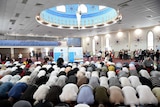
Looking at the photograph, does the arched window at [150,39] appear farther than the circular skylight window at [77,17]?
Yes

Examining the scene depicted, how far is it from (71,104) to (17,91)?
1.72 metres

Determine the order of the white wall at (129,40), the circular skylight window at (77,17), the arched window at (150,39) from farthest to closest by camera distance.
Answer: the arched window at (150,39), the white wall at (129,40), the circular skylight window at (77,17)

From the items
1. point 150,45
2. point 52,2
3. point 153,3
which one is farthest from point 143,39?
point 52,2

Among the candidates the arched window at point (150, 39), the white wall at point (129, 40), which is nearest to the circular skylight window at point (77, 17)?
the white wall at point (129, 40)

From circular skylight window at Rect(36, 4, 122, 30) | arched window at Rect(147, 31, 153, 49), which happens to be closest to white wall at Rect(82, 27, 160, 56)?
arched window at Rect(147, 31, 153, 49)

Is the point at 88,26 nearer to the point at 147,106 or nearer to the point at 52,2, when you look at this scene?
the point at 52,2

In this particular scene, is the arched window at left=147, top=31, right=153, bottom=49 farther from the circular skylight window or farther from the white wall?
the circular skylight window

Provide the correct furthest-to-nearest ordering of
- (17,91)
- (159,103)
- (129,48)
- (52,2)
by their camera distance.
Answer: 1. (129,48)
2. (52,2)
3. (17,91)
4. (159,103)

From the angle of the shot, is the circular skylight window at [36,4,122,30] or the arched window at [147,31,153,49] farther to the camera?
the arched window at [147,31,153,49]

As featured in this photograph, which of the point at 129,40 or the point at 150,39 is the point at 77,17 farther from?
the point at 150,39

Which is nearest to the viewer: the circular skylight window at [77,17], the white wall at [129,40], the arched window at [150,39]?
the circular skylight window at [77,17]

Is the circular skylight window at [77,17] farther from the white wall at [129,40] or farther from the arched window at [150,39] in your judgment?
the arched window at [150,39]

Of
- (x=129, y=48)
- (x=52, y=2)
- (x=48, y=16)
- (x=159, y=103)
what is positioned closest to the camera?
(x=159, y=103)

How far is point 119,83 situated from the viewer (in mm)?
4840
